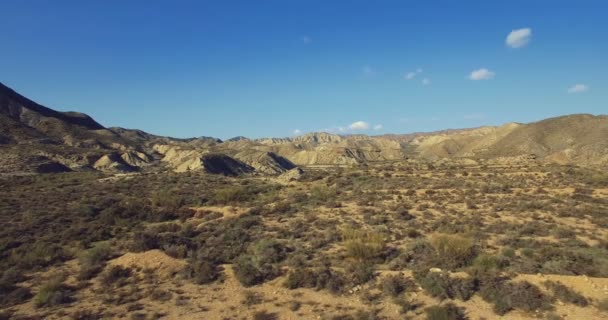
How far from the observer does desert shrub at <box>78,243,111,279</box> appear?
12098 mm

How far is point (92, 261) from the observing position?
43.3ft

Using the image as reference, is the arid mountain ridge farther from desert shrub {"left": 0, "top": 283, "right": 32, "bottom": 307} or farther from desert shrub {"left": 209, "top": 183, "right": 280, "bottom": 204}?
desert shrub {"left": 0, "top": 283, "right": 32, "bottom": 307}

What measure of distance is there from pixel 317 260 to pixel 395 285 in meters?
3.61

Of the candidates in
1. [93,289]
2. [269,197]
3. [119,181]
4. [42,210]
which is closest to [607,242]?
[93,289]

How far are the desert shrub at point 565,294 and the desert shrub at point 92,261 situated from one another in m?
14.0

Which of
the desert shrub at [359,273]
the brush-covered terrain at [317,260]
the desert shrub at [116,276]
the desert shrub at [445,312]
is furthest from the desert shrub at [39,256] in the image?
the desert shrub at [445,312]

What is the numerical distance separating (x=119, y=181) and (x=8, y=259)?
3008 centimetres

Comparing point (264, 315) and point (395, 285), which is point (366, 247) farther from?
point (264, 315)

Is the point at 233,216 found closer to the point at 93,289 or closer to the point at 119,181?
the point at 93,289

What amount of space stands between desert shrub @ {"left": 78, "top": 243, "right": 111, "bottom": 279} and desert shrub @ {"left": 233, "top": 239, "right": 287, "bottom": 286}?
4.84m

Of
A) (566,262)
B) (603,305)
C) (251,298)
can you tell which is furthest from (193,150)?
(603,305)

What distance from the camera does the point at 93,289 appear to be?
11.1 metres

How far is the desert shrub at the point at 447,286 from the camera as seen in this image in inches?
379

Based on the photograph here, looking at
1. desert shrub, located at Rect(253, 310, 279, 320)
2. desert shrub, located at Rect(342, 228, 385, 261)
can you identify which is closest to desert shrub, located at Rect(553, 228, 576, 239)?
desert shrub, located at Rect(342, 228, 385, 261)
